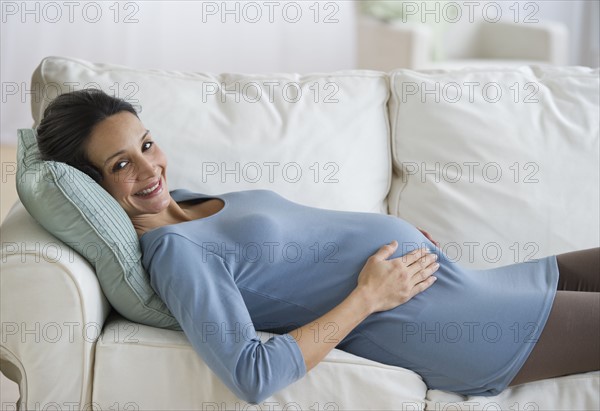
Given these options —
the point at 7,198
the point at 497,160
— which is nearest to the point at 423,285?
the point at 497,160

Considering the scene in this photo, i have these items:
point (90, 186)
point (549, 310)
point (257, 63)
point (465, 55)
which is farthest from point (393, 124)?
point (465, 55)

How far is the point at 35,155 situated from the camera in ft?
5.36

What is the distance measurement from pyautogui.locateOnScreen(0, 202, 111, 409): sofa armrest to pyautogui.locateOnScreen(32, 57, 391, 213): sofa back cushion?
488 millimetres

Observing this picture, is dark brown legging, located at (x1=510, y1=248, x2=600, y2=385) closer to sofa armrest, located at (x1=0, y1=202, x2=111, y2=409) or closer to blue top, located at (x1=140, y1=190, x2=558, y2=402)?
blue top, located at (x1=140, y1=190, x2=558, y2=402)

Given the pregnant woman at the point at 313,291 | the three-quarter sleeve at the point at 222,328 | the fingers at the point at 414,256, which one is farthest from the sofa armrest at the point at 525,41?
the three-quarter sleeve at the point at 222,328

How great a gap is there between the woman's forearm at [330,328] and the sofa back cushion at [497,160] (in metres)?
0.52

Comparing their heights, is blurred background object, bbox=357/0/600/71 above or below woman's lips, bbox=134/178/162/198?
above

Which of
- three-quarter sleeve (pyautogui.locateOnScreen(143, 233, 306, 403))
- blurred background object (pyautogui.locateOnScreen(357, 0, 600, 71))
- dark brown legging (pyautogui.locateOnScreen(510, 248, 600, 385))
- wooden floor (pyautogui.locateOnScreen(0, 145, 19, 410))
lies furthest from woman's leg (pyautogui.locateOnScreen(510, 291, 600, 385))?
blurred background object (pyautogui.locateOnScreen(357, 0, 600, 71))

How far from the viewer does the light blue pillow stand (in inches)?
59.2

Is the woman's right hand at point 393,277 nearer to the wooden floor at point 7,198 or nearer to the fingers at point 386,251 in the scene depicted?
the fingers at point 386,251

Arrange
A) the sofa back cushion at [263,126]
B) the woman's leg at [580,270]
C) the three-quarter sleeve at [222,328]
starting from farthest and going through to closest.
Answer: the sofa back cushion at [263,126]
the woman's leg at [580,270]
the three-quarter sleeve at [222,328]

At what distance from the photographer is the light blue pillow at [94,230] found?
4.94ft

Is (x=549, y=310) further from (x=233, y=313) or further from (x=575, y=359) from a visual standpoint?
(x=233, y=313)

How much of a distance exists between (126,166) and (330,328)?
0.54 metres
